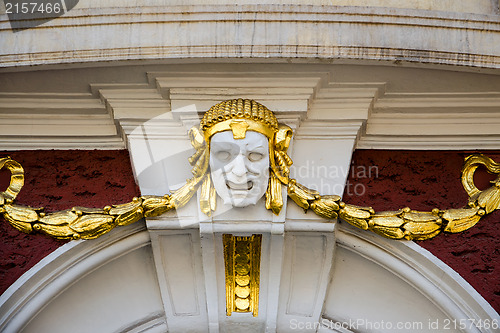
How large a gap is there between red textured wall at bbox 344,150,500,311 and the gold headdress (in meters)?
0.38

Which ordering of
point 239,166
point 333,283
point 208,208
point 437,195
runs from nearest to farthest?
point 239,166, point 208,208, point 437,195, point 333,283

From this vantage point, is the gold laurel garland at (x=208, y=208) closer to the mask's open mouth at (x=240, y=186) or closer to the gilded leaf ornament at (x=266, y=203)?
the gilded leaf ornament at (x=266, y=203)

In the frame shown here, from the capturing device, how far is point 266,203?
9.80 ft

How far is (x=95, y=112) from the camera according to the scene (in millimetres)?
3219

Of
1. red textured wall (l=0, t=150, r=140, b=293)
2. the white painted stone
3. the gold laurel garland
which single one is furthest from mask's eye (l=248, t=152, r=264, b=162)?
red textured wall (l=0, t=150, r=140, b=293)

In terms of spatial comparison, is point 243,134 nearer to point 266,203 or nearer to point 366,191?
point 266,203

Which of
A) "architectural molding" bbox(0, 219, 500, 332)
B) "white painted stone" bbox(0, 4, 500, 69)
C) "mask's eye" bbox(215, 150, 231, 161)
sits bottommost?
"architectural molding" bbox(0, 219, 500, 332)

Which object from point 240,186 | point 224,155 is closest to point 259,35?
point 224,155

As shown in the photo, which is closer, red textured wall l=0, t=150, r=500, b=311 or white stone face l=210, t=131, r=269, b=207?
white stone face l=210, t=131, r=269, b=207

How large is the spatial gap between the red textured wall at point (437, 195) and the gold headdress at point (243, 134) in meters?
0.38

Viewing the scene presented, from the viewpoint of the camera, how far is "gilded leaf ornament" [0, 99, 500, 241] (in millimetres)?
2955

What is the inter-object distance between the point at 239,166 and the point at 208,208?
0.25 meters

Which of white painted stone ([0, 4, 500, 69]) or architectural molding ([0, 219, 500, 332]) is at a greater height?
white painted stone ([0, 4, 500, 69])

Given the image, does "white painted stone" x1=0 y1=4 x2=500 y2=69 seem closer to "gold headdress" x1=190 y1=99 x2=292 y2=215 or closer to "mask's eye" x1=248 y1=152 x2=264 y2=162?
"gold headdress" x1=190 y1=99 x2=292 y2=215
